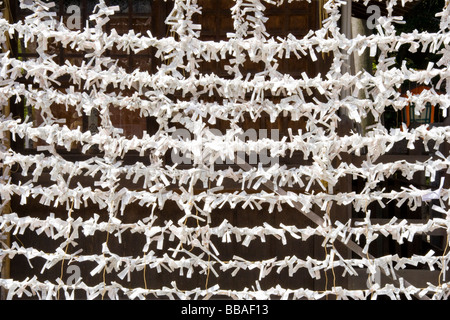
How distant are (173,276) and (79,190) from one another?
6.89 ft

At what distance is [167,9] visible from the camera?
4430mm

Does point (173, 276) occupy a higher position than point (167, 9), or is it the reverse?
point (167, 9)

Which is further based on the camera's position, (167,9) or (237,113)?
(167,9)

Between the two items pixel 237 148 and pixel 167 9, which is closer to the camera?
pixel 237 148

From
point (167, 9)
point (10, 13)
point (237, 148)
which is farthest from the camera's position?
point (167, 9)

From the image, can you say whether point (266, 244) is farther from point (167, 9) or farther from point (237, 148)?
point (167, 9)

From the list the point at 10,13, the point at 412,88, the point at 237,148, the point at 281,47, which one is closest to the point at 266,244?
the point at 237,148
